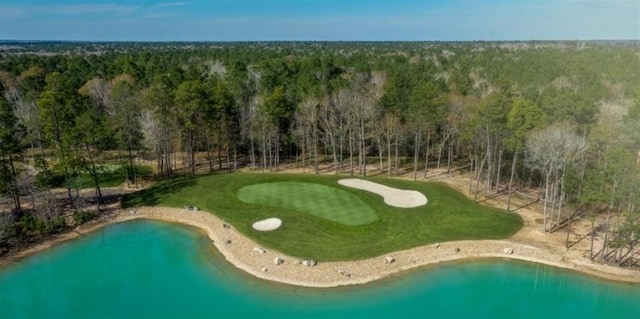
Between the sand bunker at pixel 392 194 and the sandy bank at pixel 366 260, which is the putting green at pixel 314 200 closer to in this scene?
the sand bunker at pixel 392 194

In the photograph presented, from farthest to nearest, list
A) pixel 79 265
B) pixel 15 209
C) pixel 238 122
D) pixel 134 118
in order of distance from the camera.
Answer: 1. pixel 238 122
2. pixel 134 118
3. pixel 15 209
4. pixel 79 265

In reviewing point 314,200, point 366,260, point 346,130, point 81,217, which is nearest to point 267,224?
point 314,200

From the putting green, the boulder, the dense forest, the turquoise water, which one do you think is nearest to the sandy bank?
the boulder

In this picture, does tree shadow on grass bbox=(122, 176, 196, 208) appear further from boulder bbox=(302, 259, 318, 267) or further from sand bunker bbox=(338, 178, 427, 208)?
boulder bbox=(302, 259, 318, 267)

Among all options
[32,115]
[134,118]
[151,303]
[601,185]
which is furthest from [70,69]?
[601,185]

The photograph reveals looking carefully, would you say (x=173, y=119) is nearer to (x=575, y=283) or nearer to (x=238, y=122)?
(x=238, y=122)

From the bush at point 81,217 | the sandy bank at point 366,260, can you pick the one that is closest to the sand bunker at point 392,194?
the sandy bank at point 366,260
